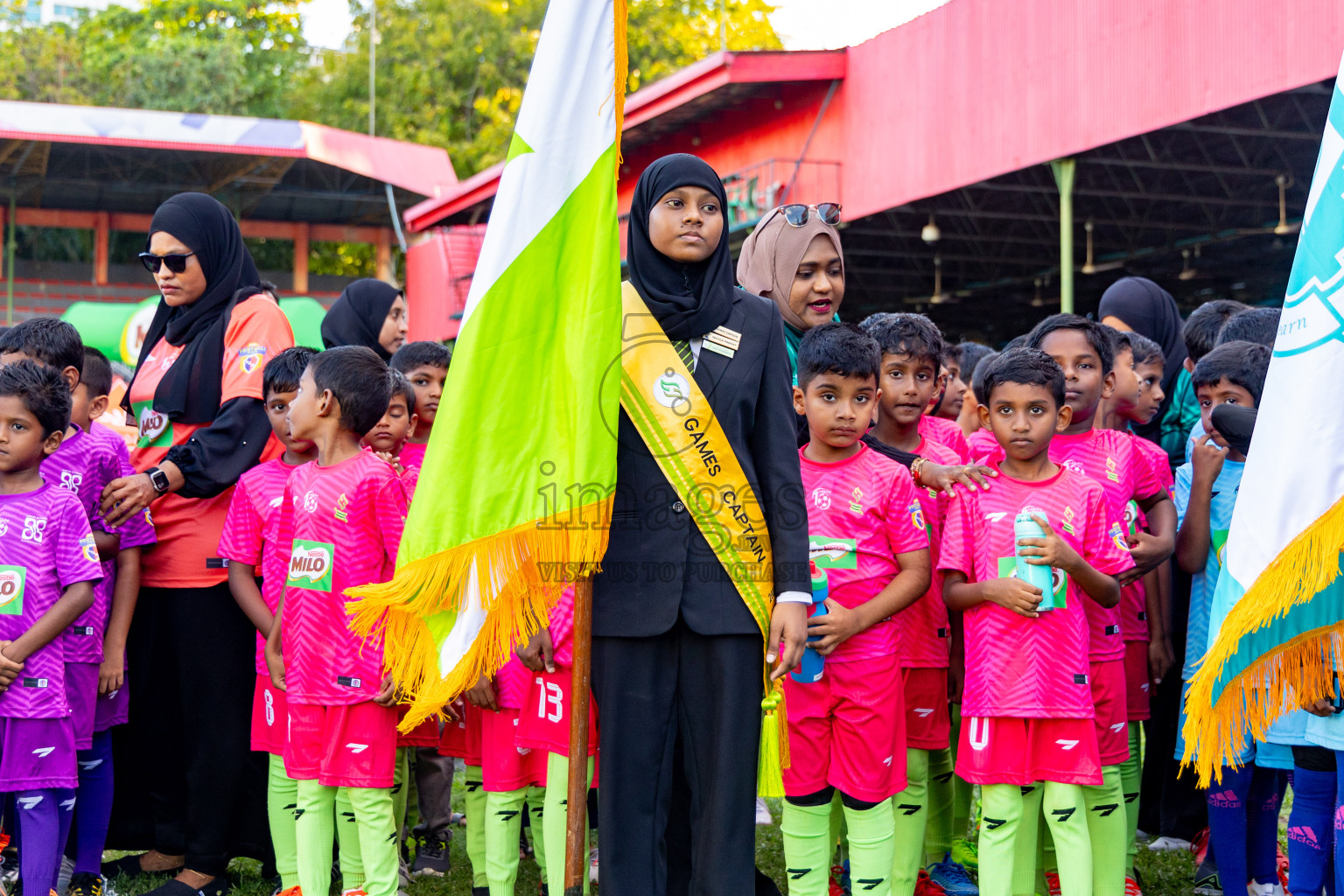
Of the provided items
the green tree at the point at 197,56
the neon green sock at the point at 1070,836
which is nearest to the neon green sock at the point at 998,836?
the neon green sock at the point at 1070,836

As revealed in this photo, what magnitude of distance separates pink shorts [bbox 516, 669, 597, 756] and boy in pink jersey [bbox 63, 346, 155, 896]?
1.50m

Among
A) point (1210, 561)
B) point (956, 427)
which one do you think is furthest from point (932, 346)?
point (1210, 561)

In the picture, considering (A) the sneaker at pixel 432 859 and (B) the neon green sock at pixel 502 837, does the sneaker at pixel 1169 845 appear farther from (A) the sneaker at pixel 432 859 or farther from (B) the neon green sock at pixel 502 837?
(A) the sneaker at pixel 432 859

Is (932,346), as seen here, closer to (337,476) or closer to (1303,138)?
(337,476)

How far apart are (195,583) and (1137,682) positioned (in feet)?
10.9

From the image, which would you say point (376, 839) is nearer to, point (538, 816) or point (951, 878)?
point (538, 816)

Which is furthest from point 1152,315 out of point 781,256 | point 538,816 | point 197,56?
point 197,56

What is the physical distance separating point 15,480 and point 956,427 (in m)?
3.23

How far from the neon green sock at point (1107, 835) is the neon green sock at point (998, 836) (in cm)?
31

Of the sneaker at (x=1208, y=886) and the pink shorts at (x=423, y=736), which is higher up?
the pink shorts at (x=423, y=736)

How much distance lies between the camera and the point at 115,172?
29.4 meters

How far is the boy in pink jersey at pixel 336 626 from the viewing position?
3.97 m

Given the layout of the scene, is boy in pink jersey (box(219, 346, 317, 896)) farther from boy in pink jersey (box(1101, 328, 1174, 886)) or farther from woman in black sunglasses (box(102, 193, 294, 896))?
boy in pink jersey (box(1101, 328, 1174, 886))

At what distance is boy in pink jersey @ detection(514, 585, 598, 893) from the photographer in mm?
3893
